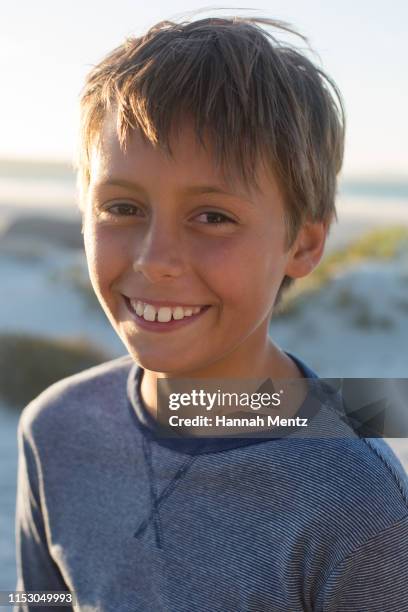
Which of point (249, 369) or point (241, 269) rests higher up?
point (241, 269)

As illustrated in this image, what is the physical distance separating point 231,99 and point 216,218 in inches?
9.7

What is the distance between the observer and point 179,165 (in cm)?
161

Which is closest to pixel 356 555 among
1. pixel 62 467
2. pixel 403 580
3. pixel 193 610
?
pixel 403 580

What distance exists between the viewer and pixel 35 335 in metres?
6.80

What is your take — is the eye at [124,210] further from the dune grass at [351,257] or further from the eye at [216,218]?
the dune grass at [351,257]

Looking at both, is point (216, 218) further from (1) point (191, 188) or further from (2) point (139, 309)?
(2) point (139, 309)

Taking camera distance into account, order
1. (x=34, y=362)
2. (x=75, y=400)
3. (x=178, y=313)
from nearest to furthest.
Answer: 1. (x=178, y=313)
2. (x=75, y=400)
3. (x=34, y=362)

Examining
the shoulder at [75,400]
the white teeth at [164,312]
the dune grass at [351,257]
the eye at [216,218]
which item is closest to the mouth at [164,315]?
the white teeth at [164,312]

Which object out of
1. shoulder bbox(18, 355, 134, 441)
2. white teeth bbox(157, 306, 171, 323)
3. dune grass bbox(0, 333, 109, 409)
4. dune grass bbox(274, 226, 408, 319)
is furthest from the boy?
dune grass bbox(274, 226, 408, 319)

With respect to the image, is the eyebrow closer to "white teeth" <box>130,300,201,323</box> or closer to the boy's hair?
the boy's hair

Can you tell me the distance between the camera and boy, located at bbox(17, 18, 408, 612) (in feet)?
5.32

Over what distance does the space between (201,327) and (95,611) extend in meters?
0.71

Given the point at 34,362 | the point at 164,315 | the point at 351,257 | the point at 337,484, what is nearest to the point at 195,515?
the point at 337,484

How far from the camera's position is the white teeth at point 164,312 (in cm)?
170
